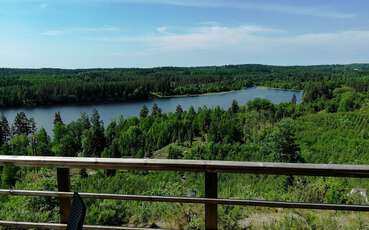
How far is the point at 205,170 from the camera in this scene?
1.62m

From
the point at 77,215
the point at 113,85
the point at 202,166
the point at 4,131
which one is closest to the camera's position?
the point at 77,215

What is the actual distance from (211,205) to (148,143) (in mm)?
42469

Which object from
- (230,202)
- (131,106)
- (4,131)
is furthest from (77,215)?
(131,106)

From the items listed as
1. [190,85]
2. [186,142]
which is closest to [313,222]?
[186,142]

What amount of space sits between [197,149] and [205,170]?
36.6 meters

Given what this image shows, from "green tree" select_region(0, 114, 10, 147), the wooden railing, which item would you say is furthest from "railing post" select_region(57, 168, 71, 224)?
"green tree" select_region(0, 114, 10, 147)

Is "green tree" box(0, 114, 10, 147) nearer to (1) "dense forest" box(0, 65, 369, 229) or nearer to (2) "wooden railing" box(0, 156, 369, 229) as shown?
(1) "dense forest" box(0, 65, 369, 229)

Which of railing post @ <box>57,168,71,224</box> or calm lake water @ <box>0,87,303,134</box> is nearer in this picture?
railing post @ <box>57,168,71,224</box>

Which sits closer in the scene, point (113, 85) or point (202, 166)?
point (202, 166)

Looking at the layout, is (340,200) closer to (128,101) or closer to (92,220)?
(92,220)

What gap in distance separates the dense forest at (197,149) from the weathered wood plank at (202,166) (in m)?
0.74

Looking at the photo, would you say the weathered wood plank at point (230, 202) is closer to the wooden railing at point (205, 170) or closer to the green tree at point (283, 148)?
the wooden railing at point (205, 170)

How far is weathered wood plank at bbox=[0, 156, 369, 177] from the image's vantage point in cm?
151

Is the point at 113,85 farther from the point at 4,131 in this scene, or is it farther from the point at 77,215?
the point at 77,215
